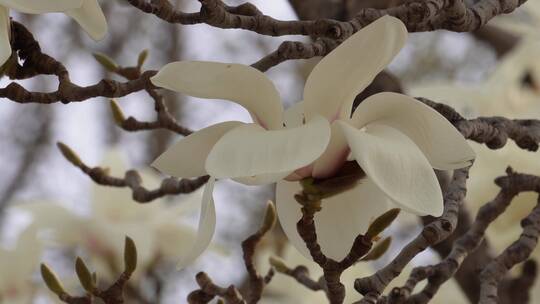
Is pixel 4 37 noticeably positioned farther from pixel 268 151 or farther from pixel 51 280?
pixel 51 280

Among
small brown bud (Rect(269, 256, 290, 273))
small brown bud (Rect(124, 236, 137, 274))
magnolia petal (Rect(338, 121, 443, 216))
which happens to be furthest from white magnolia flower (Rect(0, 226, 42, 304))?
magnolia petal (Rect(338, 121, 443, 216))

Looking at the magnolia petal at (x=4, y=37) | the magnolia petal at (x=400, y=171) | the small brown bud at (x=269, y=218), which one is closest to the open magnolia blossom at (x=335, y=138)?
the magnolia petal at (x=400, y=171)

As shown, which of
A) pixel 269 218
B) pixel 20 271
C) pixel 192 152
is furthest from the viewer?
pixel 20 271

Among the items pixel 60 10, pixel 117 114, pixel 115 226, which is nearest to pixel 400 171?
pixel 60 10

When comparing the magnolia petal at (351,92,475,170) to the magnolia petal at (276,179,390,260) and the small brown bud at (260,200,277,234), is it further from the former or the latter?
the small brown bud at (260,200,277,234)

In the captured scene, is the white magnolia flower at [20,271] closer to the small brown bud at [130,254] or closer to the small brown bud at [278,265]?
the small brown bud at [278,265]
